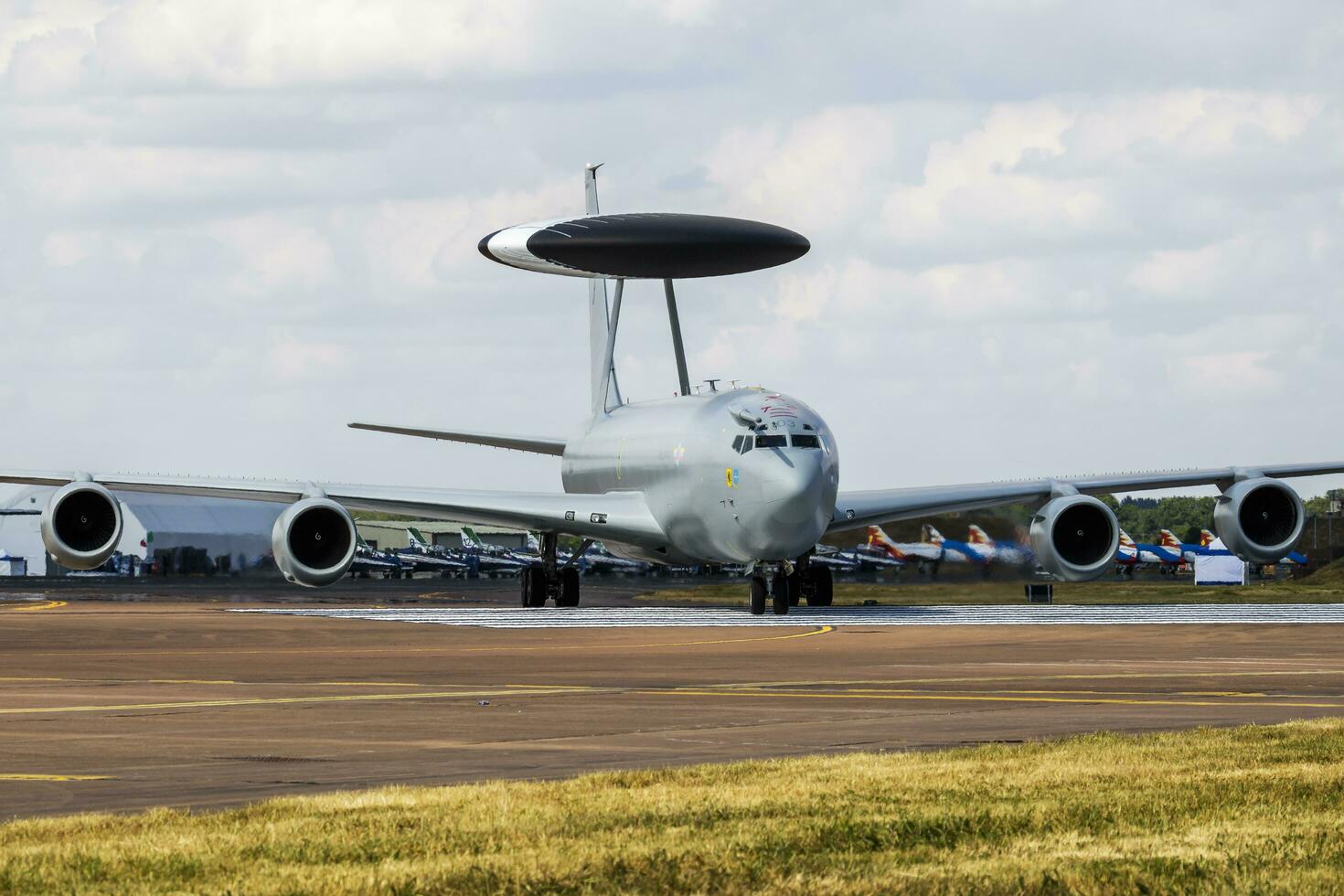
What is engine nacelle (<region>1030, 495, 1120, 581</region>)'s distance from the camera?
45206mm

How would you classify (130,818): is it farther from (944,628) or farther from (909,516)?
(909,516)

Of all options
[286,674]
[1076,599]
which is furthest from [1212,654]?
[1076,599]

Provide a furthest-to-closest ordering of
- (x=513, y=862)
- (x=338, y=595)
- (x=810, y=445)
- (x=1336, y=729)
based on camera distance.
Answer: (x=338, y=595) < (x=810, y=445) < (x=1336, y=729) < (x=513, y=862)

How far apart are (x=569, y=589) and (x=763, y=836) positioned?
39.7 m

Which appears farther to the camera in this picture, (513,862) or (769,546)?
(769,546)

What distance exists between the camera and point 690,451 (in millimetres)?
44594

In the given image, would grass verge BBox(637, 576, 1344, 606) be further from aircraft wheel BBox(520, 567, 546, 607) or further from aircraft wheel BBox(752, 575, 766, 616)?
aircraft wheel BBox(752, 575, 766, 616)

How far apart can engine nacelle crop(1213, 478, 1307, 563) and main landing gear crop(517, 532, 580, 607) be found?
1541cm

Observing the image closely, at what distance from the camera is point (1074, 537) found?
152 feet

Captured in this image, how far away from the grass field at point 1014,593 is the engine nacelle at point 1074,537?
4.03ft

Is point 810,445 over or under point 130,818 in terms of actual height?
over

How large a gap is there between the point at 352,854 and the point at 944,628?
86.9ft

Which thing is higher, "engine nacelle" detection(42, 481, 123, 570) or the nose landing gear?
"engine nacelle" detection(42, 481, 123, 570)

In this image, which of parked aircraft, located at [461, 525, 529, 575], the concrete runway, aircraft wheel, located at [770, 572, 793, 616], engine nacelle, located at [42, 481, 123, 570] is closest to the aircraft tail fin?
parked aircraft, located at [461, 525, 529, 575]
